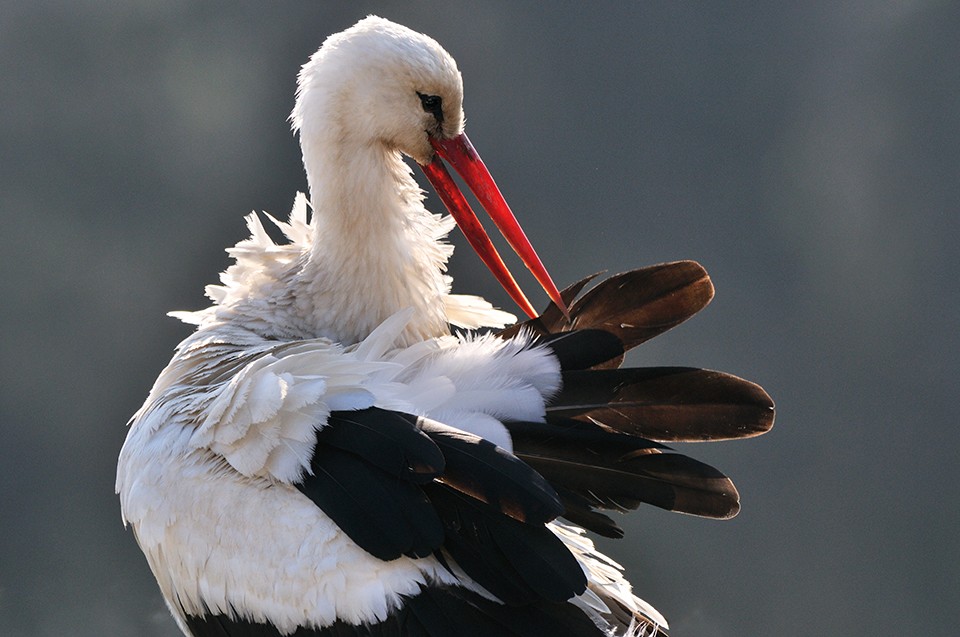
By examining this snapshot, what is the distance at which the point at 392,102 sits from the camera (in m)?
1.49

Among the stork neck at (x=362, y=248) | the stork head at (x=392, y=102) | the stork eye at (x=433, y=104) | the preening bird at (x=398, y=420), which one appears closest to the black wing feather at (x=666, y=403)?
the preening bird at (x=398, y=420)

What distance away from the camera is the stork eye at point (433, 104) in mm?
1507

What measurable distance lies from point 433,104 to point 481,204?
150 millimetres

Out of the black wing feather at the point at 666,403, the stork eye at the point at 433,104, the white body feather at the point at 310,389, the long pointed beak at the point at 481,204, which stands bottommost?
the white body feather at the point at 310,389

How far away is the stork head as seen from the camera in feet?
4.84

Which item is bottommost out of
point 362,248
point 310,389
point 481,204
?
point 310,389

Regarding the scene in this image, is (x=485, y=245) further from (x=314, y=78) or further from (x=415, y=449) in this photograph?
(x=415, y=449)

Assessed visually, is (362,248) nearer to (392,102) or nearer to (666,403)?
(392,102)

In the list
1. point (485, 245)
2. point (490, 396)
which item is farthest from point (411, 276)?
point (490, 396)

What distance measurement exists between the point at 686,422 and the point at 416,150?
1.71 feet

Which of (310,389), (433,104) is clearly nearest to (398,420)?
(310,389)

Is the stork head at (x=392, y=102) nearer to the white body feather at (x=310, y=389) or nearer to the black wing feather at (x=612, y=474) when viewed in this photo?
the white body feather at (x=310, y=389)

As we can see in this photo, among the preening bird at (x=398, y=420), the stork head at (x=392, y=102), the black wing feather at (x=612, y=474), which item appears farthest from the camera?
the stork head at (x=392, y=102)

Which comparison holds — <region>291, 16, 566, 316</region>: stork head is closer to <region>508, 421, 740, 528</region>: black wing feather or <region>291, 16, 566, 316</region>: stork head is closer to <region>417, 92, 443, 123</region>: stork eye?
<region>417, 92, 443, 123</region>: stork eye
